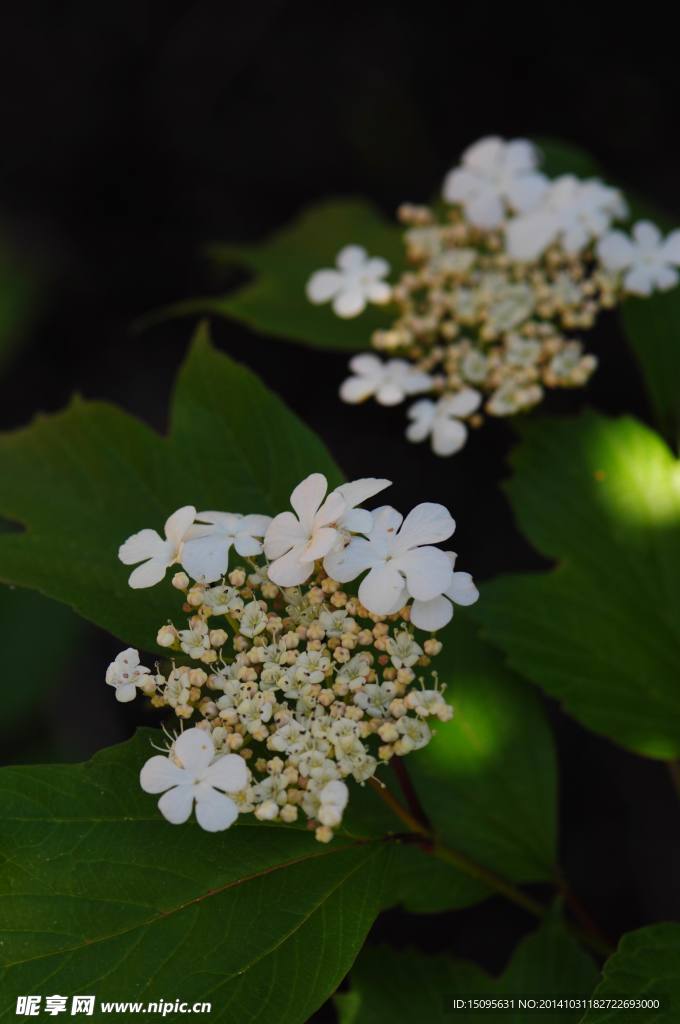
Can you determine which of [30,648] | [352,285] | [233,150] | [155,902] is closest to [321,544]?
[155,902]

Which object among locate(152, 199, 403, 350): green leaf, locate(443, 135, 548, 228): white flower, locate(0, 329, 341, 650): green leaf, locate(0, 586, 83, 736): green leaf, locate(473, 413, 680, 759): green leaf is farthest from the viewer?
locate(0, 586, 83, 736): green leaf

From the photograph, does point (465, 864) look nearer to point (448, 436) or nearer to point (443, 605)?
point (443, 605)

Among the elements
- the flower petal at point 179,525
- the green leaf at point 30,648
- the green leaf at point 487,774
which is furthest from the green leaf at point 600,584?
the green leaf at point 30,648

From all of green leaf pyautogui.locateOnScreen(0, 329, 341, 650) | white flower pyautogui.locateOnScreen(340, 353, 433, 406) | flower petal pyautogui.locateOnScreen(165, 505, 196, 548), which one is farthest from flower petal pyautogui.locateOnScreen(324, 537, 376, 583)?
white flower pyautogui.locateOnScreen(340, 353, 433, 406)

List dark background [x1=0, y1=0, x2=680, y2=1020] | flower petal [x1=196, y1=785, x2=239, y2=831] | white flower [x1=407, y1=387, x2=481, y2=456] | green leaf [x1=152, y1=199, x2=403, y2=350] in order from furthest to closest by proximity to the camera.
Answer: dark background [x1=0, y1=0, x2=680, y2=1020]
green leaf [x1=152, y1=199, x2=403, y2=350]
white flower [x1=407, y1=387, x2=481, y2=456]
flower petal [x1=196, y1=785, x2=239, y2=831]

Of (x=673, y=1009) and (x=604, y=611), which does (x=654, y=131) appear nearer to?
(x=604, y=611)

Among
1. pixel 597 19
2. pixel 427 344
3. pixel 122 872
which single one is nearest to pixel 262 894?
pixel 122 872

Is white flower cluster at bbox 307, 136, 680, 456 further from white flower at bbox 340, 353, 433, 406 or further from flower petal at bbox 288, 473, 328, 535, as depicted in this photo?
flower petal at bbox 288, 473, 328, 535
